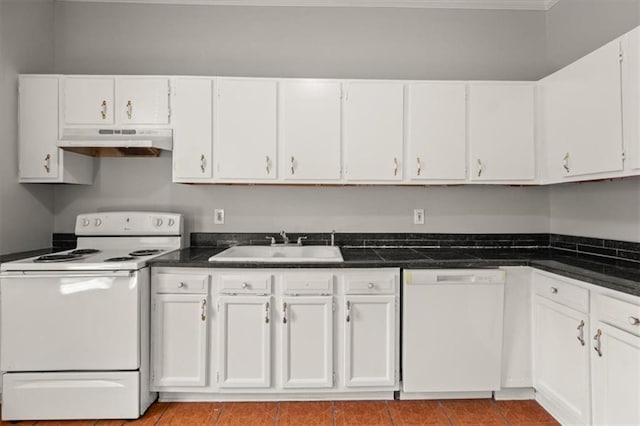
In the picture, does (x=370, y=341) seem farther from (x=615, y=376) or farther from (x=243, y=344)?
(x=615, y=376)

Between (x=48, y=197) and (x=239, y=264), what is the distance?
1.84m

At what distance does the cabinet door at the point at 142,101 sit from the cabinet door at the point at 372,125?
52.8 inches

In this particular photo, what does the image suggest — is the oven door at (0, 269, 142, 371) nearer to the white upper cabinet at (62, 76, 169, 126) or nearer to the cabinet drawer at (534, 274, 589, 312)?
the white upper cabinet at (62, 76, 169, 126)

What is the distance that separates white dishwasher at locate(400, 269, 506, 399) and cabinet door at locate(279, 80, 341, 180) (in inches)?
39.9

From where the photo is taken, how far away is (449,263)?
2273 mm

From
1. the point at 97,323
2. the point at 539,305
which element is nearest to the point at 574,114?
the point at 539,305

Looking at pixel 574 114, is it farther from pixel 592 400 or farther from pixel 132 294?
pixel 132 294

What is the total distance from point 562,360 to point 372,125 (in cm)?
188

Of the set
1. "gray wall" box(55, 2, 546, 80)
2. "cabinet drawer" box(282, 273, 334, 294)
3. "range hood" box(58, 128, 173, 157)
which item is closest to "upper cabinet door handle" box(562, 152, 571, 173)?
"gray wall" box(55, 2, 546, 80)

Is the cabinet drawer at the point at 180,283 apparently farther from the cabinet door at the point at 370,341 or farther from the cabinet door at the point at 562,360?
the cabinet door at the point at 562,360

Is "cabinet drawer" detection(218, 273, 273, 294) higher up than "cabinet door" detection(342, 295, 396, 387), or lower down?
higher up

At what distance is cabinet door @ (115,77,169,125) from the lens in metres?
2.59

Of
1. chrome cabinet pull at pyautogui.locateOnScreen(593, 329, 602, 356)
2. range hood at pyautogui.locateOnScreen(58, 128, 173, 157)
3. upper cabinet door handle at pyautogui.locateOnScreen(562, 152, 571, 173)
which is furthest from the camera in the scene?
range hood at pyautogui.locateOnScreen(58, 128, 173, 157)

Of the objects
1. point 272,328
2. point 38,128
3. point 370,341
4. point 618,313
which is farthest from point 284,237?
point 618,313
